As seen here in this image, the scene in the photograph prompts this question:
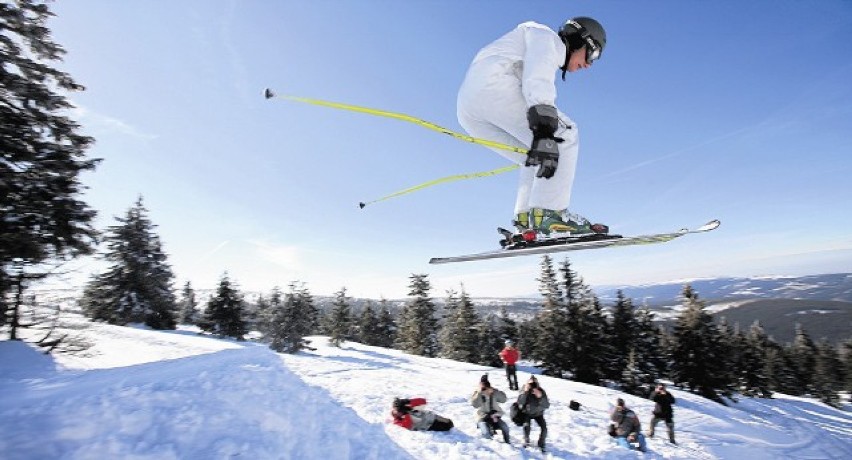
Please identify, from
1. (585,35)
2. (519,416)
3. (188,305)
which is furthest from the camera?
(188,305)

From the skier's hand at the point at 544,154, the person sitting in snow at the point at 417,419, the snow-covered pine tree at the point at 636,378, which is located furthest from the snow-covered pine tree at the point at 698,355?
the skier's hand at the point at 544,154

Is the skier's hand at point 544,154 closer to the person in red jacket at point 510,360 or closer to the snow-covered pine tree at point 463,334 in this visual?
the person in red jacket at point 510,360

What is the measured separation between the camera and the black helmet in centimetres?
360

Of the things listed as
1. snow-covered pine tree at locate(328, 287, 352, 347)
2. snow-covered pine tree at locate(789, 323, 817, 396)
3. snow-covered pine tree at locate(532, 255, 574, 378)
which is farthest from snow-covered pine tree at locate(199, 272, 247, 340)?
snow-covered pine tree at locate(789, 323, 817, 396)

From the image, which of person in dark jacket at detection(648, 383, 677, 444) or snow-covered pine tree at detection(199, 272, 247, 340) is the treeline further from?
person in dark jacket at detection(648, 383, 677, 444)

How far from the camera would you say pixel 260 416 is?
7.82 metres

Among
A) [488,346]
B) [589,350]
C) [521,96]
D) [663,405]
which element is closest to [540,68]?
[521,96]

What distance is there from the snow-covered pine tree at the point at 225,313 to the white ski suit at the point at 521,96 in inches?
1792

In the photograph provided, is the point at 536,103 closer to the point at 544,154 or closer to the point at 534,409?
the point at 544,154

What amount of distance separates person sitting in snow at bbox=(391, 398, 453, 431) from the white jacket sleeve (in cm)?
849

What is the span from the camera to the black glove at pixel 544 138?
10.9 ft

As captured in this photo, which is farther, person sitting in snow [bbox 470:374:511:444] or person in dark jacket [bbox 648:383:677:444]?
person in dark jacket [bbox 648:383:677:444]

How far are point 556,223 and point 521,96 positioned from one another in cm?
138

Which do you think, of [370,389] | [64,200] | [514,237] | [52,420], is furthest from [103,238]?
[514,237]
